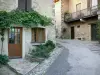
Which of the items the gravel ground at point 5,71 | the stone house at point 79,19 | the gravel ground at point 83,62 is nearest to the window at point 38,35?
the gravel ground at point 83,62

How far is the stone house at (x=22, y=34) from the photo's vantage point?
55.5ft

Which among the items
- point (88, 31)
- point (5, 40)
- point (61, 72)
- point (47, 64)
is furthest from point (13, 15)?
point (88, 31)

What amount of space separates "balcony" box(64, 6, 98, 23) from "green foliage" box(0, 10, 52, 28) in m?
11.4

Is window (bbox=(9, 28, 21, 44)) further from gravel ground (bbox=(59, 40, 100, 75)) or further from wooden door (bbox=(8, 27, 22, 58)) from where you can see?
gravel ground (bbox=(59, 40, 100, 75))

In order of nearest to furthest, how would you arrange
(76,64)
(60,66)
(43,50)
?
(60,66) → (76,64) → (43,50)

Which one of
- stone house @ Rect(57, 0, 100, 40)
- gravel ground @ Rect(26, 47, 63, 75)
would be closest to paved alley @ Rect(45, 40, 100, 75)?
gravel ground @ Rect(26, 47, 63, 75)

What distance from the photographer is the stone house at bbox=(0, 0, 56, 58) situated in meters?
16.9

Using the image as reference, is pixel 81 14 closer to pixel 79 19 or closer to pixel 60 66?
pixel 79 19

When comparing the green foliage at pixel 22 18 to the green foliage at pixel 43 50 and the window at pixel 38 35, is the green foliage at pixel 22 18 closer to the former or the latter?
the window at pixel 38 35

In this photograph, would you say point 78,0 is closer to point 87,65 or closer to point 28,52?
point 28,52

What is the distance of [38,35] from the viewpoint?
17891 millimetres

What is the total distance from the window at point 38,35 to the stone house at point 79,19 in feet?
33.9

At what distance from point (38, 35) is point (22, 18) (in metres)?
2.10

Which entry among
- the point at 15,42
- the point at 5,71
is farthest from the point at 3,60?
the point at 15,42
